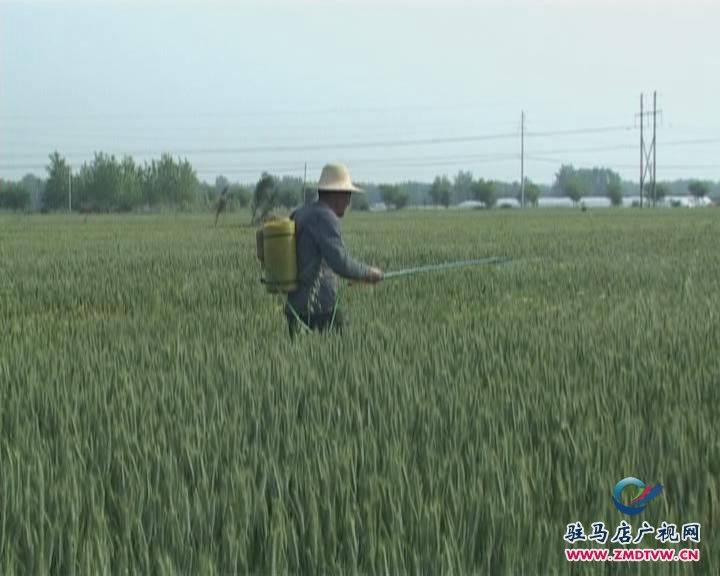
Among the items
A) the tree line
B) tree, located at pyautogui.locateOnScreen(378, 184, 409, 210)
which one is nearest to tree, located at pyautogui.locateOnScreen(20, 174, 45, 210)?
the tree line

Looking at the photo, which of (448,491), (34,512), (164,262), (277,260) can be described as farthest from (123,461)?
(164,262)

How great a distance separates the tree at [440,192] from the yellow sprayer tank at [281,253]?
294 feet

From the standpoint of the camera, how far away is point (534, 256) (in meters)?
13.0

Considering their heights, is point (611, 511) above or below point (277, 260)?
below

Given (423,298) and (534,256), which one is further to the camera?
(534,256)

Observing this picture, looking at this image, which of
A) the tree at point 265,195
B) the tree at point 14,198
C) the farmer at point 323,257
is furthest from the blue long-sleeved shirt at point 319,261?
the tree at point 14,198

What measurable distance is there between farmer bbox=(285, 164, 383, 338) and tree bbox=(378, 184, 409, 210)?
85251 mm

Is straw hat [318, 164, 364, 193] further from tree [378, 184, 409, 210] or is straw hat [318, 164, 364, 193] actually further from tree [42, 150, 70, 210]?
tree [378, 184, 409, 210]

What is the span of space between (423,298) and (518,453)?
513cm

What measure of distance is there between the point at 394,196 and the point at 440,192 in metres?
7.41

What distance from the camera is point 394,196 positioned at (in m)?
90.5

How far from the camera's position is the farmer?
4633mm

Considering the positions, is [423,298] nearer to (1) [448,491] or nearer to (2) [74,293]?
(2) [74,293]

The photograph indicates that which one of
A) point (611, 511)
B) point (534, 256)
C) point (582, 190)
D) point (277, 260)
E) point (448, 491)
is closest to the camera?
point (611, 511)
